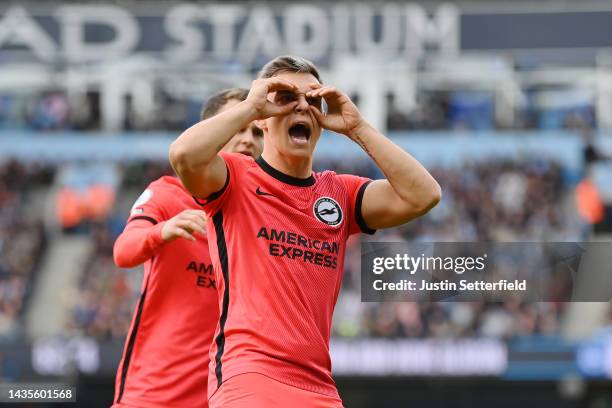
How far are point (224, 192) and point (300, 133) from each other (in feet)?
1.31

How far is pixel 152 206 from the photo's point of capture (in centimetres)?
543

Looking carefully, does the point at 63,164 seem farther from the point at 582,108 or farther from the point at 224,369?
the point at 224,369

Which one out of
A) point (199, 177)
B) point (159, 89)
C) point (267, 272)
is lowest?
point (159, 89)

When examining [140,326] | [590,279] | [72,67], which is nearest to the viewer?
[140,326]

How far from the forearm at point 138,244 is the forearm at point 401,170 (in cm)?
108

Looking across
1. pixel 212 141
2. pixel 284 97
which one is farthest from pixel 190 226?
pixel 284 97

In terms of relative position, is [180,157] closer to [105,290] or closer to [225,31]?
[105,290]

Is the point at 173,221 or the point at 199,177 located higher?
the point at 199,177

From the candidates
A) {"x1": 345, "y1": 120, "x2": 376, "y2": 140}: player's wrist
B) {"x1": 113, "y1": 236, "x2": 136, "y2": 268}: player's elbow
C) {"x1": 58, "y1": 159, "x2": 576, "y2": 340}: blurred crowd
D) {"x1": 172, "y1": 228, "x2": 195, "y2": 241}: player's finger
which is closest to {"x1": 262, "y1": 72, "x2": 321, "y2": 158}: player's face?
{"x1": 345, "y1": 120, "x2": 376, "y2": 140}: player's wrist

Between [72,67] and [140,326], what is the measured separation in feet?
76.3

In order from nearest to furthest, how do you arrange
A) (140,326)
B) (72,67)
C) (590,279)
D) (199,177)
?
1. (199,177)
2. (140,326)
3. (590,279)
4. (72,67)

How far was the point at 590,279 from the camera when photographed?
20.0 feet

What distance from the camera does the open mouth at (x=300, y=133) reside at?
14.1ft

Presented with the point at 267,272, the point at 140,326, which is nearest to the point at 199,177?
the point at 267,272
